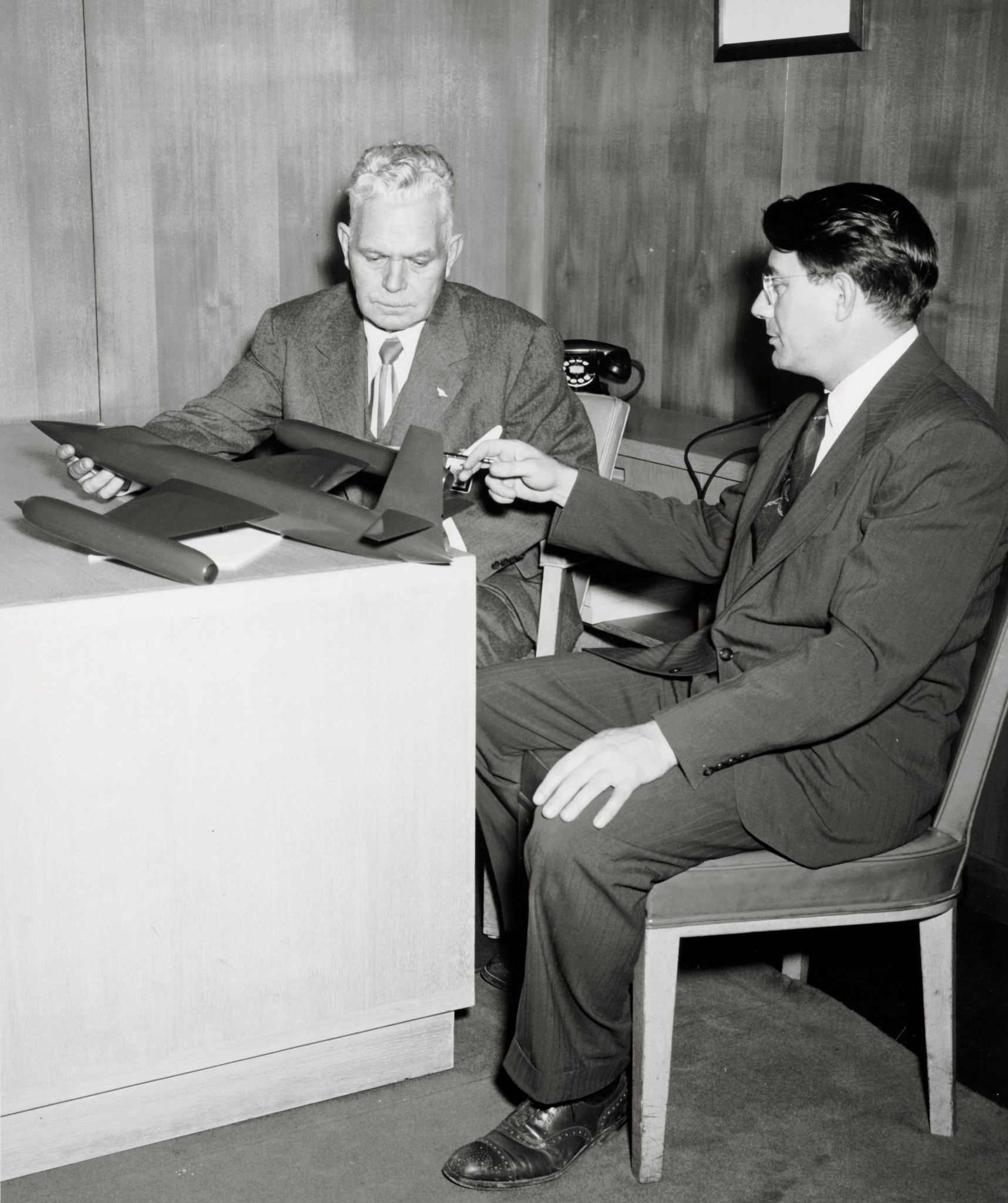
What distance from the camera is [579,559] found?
2.32 m

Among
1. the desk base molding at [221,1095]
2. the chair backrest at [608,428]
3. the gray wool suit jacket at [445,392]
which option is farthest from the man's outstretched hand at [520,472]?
the desk base molding at [221,1095]

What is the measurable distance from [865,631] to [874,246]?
1.68 ft

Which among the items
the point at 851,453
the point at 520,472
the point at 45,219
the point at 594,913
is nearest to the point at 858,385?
the point at 851,453

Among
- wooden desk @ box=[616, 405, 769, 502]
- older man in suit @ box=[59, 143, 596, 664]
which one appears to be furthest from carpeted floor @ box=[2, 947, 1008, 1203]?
wooden desk @ box=[616, 405, 769, 502]

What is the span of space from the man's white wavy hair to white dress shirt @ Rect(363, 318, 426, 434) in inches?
8.0

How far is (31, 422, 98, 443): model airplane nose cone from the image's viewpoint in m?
1.95

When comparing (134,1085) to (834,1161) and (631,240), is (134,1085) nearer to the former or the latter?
(834,1161)

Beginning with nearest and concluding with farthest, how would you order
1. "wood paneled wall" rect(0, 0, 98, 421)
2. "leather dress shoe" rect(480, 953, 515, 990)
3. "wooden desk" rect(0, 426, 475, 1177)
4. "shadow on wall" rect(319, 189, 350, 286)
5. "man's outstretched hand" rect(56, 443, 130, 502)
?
"wooden desk" rect(0, 426, 475, 1177) → "man's outstretched hand" rect(56, 443, 130, 502) → "leather dress shoe" rect(480, 953, 515, 990) → "wood paneled wall" rect(0, 0, 98, 421) → "shadow on wall" rect(319, 189, 350, 286)

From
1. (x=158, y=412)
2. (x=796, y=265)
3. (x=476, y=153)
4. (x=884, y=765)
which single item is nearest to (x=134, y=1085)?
(x=884, y=765)

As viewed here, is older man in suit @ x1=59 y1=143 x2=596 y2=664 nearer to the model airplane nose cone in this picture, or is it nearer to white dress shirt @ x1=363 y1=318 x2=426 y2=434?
white dress shirt @ x1=363 y1=318 x2=426 y2=434

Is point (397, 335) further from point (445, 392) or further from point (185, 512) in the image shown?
point (185, 512)

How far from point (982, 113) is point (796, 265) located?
0.74m

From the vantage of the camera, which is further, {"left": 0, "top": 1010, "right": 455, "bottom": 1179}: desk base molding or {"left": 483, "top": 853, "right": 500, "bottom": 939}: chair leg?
{"left": 483, "top": 853, "right": 500, "bottom": 939}: chair leg

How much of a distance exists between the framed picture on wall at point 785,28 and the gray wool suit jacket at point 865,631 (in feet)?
3.27
